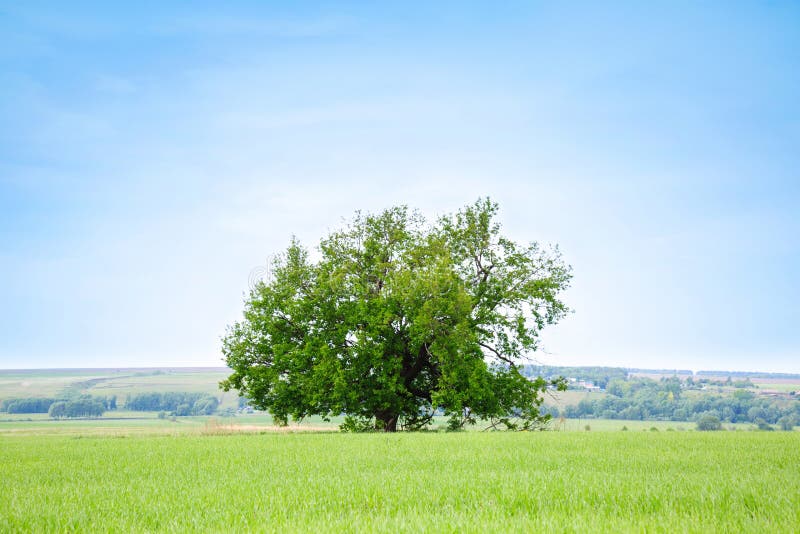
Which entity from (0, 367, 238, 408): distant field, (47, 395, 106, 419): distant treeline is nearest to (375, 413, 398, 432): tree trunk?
(0, 367, 238, 408): distant field

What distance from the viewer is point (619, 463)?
435 inches

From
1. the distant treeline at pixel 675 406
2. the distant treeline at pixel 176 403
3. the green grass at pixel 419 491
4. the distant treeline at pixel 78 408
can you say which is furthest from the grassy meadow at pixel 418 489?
the distant treeline at pixel 78 408

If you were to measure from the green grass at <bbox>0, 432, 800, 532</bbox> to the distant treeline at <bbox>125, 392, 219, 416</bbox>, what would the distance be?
342 feet

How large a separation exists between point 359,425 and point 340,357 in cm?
404

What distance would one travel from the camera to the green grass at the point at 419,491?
19.7 feet

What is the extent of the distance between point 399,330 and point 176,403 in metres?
101

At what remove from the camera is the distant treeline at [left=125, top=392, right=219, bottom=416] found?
111 metres

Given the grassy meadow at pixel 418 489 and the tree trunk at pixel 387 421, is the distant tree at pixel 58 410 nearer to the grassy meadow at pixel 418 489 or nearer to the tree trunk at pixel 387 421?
the tree trunk at pixel 387 421

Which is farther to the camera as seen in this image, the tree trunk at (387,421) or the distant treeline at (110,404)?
the distant treeline at (110,404)

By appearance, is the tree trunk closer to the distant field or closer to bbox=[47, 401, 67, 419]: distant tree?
the distant field

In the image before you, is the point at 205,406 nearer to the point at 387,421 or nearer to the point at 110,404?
the point at 110,404

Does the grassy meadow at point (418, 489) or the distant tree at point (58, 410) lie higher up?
the grassy meadow at point (418, 489)

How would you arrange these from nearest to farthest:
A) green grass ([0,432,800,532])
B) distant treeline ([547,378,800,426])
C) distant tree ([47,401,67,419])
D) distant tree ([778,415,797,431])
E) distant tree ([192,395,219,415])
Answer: green grass ([0,432,800,532]) < distant tree ([778,415,797,431]) < distant treeline ([547,378,800,426]) < distant tree ([192,395,219,415]) < distant tree ([47,401,67,419])

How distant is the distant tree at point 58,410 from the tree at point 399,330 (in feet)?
Answer: 318
